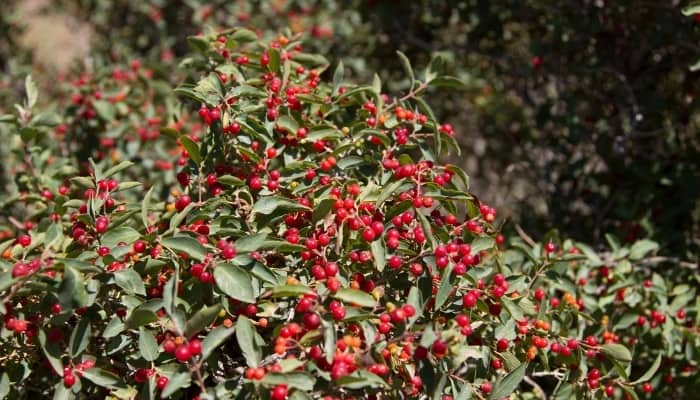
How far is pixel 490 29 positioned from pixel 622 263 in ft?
6.48

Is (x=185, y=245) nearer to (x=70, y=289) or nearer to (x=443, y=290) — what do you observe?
(x=70, y=289)

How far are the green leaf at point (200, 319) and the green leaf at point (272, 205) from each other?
0.48 metres

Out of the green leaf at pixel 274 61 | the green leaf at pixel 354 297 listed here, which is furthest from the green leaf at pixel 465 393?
the green leaf at pixel 274 61

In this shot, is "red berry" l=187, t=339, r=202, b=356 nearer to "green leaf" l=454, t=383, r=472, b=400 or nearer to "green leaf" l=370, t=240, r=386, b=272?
"green leaf" l=370, t=240, r=386, b=272

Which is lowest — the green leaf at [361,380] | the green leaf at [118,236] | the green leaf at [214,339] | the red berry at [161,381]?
the red berry at [161,381]

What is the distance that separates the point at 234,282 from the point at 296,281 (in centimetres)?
21

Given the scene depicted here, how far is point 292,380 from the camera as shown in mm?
1809

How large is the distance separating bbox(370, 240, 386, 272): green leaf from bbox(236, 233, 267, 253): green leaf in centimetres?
35

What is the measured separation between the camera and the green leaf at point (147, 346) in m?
2.07

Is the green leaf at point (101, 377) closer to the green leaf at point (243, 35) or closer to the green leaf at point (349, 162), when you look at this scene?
the green leaf at point (349, 162)

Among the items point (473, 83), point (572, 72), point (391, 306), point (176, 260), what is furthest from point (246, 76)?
point (473, 83)

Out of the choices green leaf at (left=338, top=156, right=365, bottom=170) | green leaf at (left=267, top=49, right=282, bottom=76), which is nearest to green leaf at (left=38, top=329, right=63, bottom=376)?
green leaf at (left=338, top=156, right=365, bottom=170)

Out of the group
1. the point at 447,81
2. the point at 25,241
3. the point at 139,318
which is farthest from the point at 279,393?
the point at 447,81

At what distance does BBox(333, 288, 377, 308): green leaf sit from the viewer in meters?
1.95
